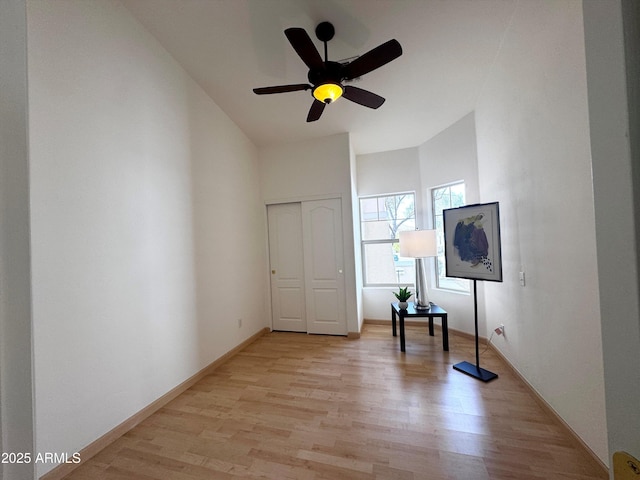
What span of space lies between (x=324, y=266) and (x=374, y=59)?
9.17 feet

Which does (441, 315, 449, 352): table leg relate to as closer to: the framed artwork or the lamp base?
the lamp base

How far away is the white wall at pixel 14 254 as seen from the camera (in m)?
0.38

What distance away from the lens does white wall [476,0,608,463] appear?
150 centimetres

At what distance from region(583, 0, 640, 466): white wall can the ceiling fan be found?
1582 millimetres

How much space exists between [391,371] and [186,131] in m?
3.53

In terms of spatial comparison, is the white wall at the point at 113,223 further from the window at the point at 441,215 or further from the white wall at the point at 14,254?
the window at the point at 441,215

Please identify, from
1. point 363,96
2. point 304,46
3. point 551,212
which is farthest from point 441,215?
point 304,46

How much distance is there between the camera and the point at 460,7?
1.99 m

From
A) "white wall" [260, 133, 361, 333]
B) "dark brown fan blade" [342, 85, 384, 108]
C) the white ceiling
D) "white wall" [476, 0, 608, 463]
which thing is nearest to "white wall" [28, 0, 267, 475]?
the white ceiling

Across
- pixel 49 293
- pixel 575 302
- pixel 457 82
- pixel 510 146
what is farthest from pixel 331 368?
pixel 457 82

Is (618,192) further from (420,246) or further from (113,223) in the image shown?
(420,246)

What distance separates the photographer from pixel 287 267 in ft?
13.8

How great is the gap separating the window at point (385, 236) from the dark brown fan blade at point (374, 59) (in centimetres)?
273

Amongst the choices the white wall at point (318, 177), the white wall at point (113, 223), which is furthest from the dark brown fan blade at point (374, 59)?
the white wall at point (113, 223)
